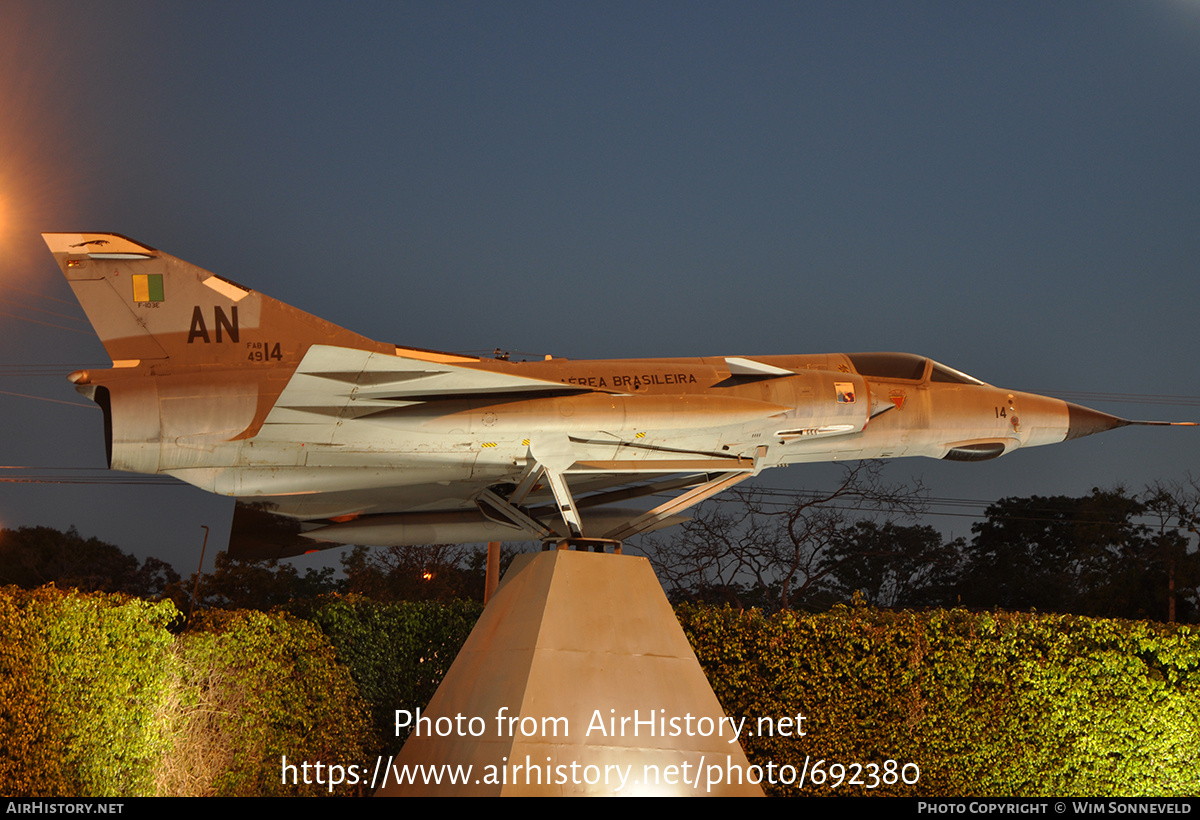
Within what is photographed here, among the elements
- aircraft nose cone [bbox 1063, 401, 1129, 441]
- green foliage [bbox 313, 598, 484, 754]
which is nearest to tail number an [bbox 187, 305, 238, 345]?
green foliage [bbox 313, 598, 484, 754]

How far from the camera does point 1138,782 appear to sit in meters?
13.5

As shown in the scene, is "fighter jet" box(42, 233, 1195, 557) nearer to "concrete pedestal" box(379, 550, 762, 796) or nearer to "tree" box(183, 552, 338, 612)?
"concrete pedestal" box(379, 550, 762, 796)

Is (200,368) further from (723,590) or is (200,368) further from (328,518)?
(723,590)

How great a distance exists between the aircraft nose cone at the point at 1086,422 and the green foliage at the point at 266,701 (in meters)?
12.0

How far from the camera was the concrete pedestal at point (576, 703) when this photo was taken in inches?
366

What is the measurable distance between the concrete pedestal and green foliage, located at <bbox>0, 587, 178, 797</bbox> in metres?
3.71

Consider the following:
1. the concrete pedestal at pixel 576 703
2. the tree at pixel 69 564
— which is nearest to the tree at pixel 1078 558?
the concrete pedestal at pixel 576 703

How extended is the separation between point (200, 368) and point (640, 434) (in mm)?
5035

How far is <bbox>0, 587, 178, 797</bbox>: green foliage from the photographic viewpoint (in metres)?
9.84

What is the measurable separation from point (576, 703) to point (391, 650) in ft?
23.7

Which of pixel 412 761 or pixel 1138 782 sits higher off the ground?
pixel 412 761

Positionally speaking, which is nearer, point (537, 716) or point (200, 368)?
point (537, 716)

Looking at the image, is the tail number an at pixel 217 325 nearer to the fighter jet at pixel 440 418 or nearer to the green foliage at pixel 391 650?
the fighter jet at pixel 440 418

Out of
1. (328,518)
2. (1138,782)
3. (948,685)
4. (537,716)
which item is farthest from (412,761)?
(1138,782)
